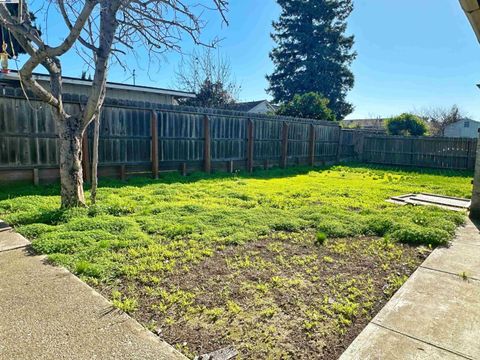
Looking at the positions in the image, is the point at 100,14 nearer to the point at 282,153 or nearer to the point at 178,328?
the point at 178,328

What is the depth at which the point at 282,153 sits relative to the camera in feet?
41.9

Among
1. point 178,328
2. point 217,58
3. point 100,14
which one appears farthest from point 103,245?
point 217,58

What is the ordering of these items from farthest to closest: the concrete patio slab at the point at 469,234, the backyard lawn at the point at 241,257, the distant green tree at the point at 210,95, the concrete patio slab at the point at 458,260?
the distant green tree at the point at 210,95, the concrete patio slab at the point at 469,234, the concrete patio slab at the point at 458,260, the backyard lawn at the point at 241,257

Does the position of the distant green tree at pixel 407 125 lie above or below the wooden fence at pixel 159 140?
above

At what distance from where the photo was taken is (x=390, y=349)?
198cm

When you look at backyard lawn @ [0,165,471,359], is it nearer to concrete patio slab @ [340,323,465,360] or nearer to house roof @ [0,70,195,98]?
concrete patio slab @ [340,323,465,360]

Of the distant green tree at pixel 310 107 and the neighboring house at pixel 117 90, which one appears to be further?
the distant green tree at pixel 310 107

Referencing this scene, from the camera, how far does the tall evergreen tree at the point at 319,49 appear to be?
25406 millimetres

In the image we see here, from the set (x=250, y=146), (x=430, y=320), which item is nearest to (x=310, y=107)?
(x=250, y=146)

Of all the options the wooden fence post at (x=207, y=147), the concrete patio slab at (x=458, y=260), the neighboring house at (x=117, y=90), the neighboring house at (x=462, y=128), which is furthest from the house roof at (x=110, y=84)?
the neighboring house at (x=462, y=128)

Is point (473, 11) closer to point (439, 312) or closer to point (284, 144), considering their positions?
point (439, 312)

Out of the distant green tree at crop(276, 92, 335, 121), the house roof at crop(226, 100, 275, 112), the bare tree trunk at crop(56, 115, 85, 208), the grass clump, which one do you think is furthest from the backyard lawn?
the house roof at crop(226, 100, 275, 112)

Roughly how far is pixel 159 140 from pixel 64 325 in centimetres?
715

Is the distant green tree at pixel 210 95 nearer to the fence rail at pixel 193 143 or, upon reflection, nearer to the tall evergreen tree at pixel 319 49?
the tall evergreen tree at pixel 319 49
